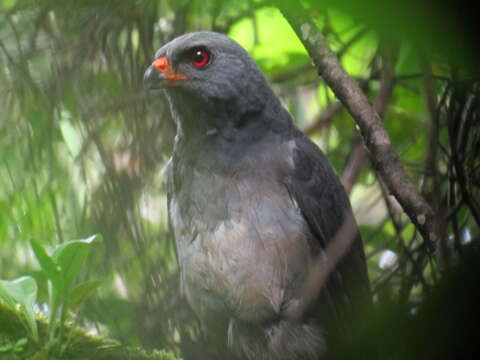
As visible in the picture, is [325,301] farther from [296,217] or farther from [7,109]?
[7,109]

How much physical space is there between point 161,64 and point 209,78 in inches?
12.2

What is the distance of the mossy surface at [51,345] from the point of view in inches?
98.5

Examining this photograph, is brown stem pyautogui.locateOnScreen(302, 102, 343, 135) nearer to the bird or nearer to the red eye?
the bird

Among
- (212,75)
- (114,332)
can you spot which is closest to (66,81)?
(212,75)

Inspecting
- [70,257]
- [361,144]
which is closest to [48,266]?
[70,257]

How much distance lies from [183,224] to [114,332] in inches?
28.1

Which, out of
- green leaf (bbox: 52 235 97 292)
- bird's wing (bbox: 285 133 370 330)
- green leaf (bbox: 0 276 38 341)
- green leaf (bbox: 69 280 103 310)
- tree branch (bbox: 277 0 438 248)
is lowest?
bird's wing (bbox: 285 133 370 330)

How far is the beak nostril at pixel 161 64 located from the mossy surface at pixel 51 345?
5.03ft

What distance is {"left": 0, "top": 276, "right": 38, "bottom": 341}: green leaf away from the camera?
2475 mm

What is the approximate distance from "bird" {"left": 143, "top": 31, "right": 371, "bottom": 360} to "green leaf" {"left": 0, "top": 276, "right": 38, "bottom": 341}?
1035 mm

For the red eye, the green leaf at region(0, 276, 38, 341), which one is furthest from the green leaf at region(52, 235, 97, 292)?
the red eye

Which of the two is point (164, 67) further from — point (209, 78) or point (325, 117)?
point (325, 117)

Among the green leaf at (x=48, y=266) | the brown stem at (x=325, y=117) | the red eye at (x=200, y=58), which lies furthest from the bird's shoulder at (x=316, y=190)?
the green leaf at (x=48, y=266)

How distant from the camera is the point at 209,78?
12.1 feet
